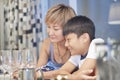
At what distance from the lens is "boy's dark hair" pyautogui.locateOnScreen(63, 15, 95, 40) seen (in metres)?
1.54

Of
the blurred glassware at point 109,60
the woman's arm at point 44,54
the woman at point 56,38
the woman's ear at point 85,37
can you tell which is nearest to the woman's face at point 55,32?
Answer: the woman at point 56,38

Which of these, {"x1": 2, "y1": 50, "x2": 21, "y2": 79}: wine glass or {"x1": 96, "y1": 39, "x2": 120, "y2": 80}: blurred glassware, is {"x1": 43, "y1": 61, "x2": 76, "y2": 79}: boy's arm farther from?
{"x1": 96, "y1": 39, "x2": 120, "y2": 80}: blurred glassware

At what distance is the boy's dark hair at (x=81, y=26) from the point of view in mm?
1536

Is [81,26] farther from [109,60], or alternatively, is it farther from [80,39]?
[109,60]

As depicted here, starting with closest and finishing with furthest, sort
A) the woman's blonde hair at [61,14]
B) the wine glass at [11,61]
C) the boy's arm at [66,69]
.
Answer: the wine glass at [11,61] → the boy's arm at [66,69] → the woman's blonde hair at [61,14]

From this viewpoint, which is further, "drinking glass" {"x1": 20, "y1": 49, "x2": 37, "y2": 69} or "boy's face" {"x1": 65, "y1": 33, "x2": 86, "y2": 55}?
"boy's face" {"x1": 65, "y1": 33, "x2": 86, "y2": 55}

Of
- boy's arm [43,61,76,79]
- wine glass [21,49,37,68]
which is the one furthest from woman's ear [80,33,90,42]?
wine glass [21,49,37,68]

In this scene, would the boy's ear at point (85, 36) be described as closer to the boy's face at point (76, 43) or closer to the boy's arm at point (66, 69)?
the boy's face at point (76, 43)

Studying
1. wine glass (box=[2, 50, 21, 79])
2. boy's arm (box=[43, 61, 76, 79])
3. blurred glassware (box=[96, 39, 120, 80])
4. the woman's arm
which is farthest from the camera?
the woman's arm

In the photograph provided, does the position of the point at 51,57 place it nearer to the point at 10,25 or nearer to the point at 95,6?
the point at 95,6

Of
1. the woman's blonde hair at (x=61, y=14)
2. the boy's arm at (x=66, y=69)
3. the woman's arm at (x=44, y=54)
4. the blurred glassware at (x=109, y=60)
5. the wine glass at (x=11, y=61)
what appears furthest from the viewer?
the woman's arm at (x=44, y=54)

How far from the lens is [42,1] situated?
6.78ft

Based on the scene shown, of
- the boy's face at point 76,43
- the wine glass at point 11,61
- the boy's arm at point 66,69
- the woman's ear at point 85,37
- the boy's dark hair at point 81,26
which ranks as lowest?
the boy's arm at point 66,69

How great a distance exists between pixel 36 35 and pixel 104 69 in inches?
69.1
